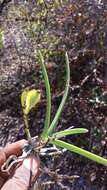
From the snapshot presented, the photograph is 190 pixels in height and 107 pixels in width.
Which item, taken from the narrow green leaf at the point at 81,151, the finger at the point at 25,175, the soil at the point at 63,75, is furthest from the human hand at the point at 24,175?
the soil at the point at 63,75

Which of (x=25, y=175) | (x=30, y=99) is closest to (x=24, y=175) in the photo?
(x=25, y=175)

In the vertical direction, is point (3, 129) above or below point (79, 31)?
below

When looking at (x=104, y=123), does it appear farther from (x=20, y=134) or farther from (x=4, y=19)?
(x=4, y=19)

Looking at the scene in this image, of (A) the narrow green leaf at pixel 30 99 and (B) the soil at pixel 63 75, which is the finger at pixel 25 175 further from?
(B) the soil at pixel 63 75

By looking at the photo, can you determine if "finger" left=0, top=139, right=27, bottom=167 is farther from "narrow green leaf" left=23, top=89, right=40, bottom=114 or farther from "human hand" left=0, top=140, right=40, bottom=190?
"narrow green leaf" left=23, top=89, right=40, bottom=114

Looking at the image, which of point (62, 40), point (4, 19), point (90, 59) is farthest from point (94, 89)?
point (4, 19)
